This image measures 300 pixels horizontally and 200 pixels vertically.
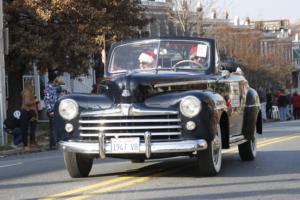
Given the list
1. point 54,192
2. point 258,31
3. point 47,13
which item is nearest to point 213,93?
point 54,192

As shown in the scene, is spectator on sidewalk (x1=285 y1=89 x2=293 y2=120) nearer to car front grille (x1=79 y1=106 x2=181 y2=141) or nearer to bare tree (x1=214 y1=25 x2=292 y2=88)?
bare tree (x1=214 y1=25 x2=292 y2=88)

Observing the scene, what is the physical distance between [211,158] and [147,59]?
2086 mm

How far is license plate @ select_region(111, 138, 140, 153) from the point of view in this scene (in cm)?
870

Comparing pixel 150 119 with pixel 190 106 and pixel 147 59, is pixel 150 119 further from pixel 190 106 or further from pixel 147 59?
pixel 147 59

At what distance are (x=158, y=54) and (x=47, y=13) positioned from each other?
13.8 meters

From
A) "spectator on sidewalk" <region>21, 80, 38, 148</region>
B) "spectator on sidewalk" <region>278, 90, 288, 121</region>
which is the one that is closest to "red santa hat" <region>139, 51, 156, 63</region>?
"spectator on sidewalk" <region>21, 80, 38, 148</region>

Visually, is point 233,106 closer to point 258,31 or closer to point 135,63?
point 135,63

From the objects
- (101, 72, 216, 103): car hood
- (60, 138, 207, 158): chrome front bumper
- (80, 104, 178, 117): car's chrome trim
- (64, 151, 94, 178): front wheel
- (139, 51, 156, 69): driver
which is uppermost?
(139, 51, 156, 69): driver

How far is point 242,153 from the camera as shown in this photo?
1168cm

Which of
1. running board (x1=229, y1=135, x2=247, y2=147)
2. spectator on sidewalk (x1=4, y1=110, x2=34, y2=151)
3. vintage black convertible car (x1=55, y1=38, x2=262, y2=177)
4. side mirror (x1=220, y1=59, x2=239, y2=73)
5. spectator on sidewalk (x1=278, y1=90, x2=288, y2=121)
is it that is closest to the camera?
vintage black convertible car (x1=55, y1=38, x2=262, y2=177)

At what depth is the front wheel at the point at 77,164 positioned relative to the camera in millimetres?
9500

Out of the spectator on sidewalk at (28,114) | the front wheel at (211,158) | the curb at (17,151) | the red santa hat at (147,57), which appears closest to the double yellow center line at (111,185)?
the front wheel at (211,158)

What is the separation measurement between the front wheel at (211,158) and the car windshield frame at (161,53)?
137 centimetres

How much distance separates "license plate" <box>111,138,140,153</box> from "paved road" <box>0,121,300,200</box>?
0.45 meters
